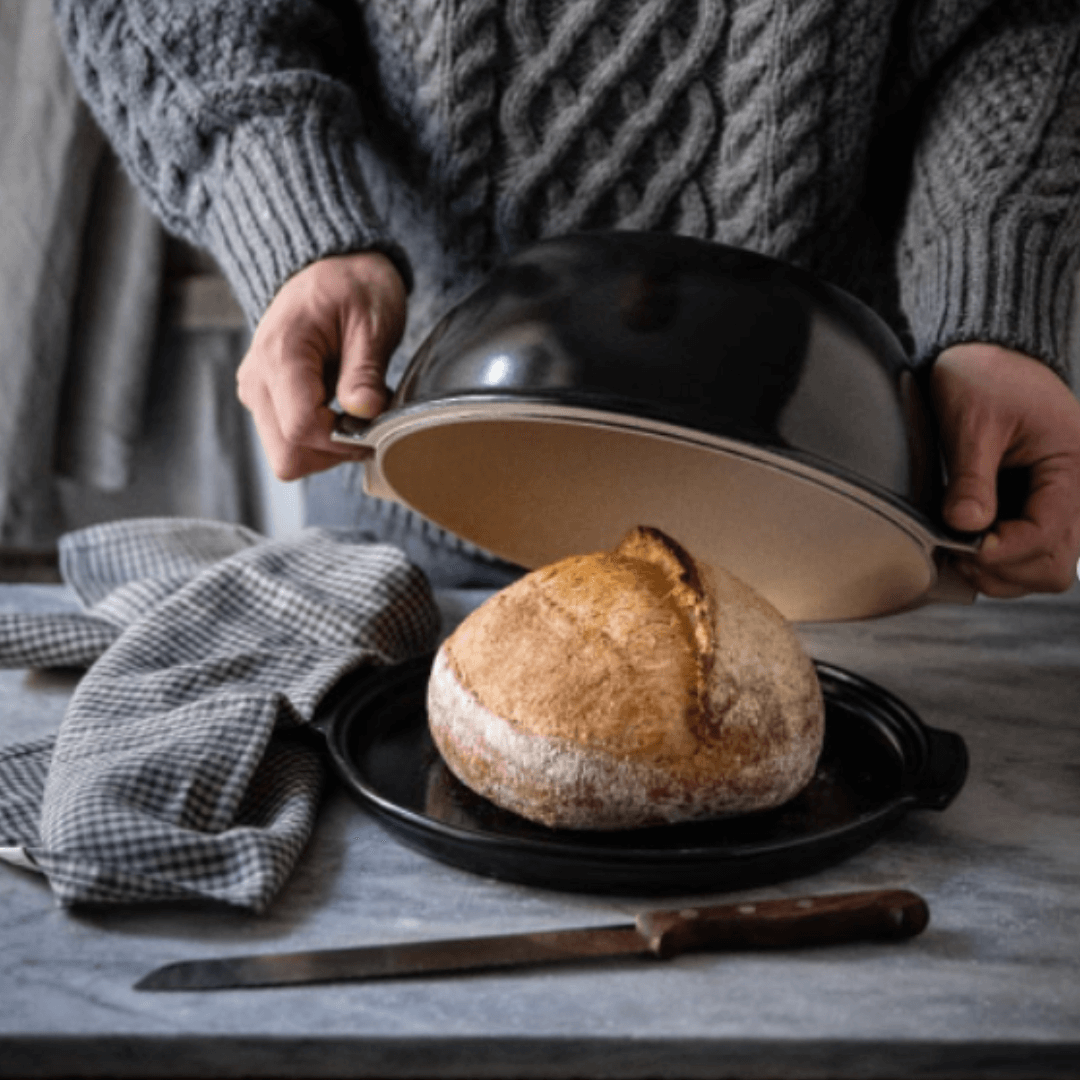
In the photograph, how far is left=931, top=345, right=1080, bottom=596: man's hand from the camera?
35.2 inches

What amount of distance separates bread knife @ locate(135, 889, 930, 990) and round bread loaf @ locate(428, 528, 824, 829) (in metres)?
0.09

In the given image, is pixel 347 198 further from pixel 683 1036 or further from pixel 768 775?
pixel 683 1036

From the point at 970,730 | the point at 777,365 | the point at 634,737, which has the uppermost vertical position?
the point at 777,365

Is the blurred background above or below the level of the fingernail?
below

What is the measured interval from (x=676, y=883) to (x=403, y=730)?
29 cm

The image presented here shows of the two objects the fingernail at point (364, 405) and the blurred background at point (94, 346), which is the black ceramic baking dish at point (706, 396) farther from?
the blurred background at point (94, 346)

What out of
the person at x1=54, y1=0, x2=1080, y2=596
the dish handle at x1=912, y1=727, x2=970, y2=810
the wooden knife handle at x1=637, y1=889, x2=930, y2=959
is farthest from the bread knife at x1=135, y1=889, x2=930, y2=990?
the person at x1=54, y1=0, x2=1080, y2=596

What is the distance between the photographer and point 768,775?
2.67 feet

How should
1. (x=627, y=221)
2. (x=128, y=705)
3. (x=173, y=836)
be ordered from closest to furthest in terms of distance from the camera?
(x=173, y=836) → (x=128, y=705) → (x=627, y=221)

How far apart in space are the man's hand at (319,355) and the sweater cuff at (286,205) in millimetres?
23

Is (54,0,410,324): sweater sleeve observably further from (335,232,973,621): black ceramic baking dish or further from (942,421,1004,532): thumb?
(942,421,1004,532): thumb

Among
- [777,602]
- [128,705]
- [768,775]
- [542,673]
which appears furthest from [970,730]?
[128,705]

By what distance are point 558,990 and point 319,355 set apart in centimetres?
54

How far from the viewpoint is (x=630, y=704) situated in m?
0.80
